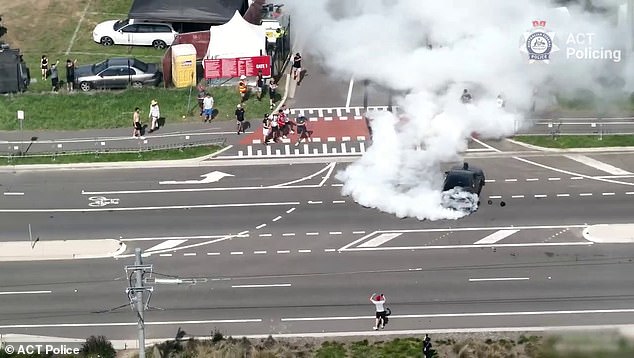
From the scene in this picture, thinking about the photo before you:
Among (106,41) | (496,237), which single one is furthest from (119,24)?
(496,237)

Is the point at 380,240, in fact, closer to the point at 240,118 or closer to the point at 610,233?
the point at 610,233

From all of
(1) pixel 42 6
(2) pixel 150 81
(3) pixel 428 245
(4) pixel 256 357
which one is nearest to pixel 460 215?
(3) pixel 428 245

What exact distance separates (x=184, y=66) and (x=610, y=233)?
2583cm

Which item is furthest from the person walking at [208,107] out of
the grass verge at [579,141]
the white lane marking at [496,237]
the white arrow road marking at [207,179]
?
the white lane marking at [496,237]

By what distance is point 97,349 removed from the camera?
4144 centimetres

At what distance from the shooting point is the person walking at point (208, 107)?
61.3 meters

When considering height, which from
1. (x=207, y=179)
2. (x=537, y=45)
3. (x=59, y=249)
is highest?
(x=537, y=45)

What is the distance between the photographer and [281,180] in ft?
183

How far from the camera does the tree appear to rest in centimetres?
4119

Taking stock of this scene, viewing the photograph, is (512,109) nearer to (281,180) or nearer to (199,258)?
(281,180)

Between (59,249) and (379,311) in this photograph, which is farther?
(59,249)

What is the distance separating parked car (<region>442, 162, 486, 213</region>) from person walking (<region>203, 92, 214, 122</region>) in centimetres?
1423

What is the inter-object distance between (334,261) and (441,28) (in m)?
19.3

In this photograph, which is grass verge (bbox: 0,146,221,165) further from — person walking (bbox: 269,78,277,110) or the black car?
the black car
